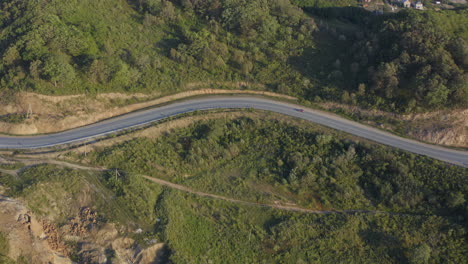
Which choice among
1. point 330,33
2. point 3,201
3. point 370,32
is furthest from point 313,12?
point 3,201

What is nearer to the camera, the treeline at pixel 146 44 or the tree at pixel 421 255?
the tree at pixel 421 255

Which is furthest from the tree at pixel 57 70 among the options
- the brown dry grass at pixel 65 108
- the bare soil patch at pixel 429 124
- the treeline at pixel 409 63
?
the bare soil patch at pixel 429 124

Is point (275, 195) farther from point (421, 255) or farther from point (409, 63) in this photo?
point (409, 63)

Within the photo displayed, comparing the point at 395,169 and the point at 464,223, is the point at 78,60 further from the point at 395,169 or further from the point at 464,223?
the point at 464,223

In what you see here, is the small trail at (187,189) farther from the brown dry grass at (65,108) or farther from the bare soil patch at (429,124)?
the bare soil patch at (429,124)

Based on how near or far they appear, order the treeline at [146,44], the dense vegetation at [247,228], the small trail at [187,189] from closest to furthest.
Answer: the dense vegetation at [247,228], the small trail at [187,189], the treeline at [146,44]

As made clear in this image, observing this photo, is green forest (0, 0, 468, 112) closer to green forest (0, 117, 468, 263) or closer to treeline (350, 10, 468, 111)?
treeline (350, 10, 468, 111)
